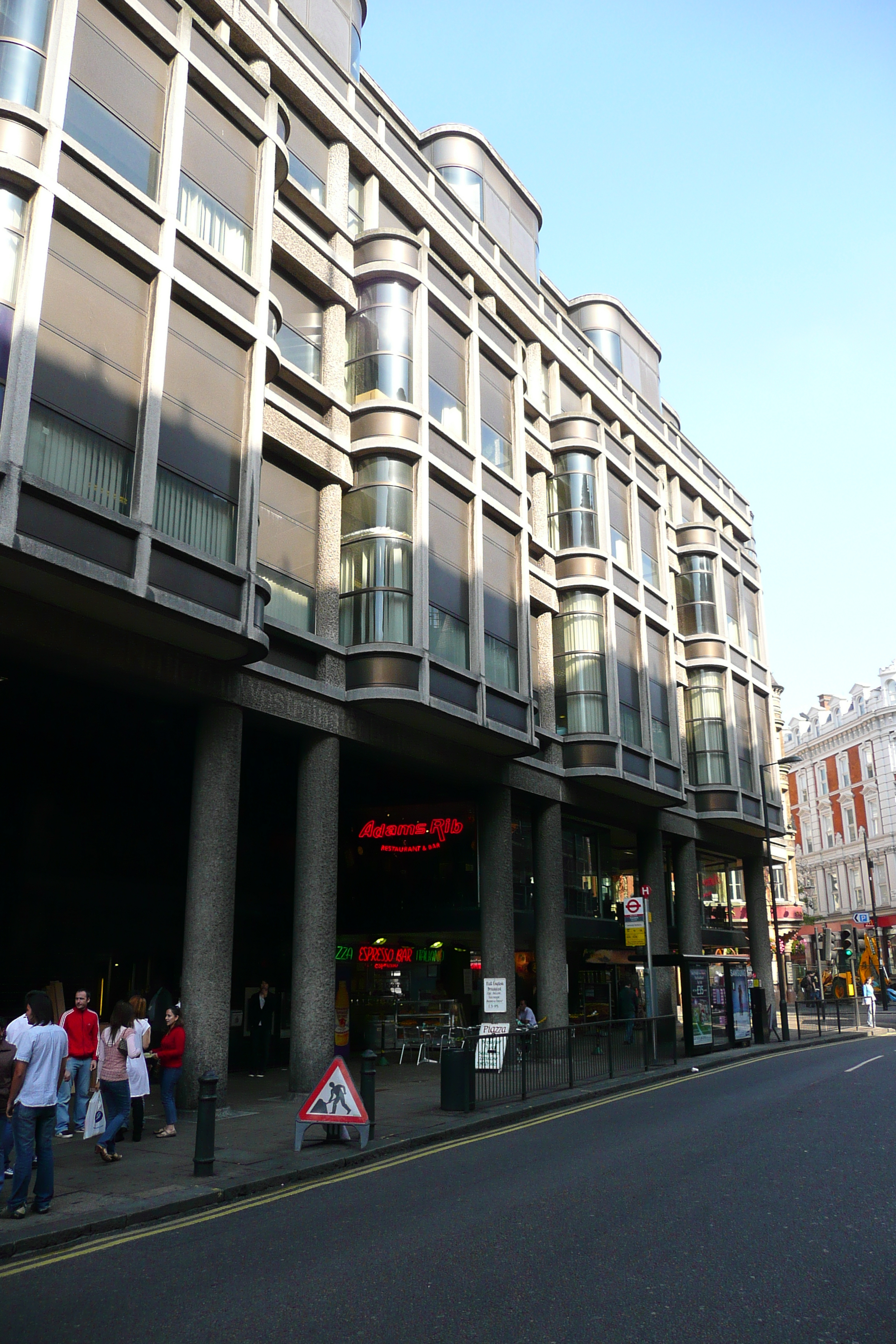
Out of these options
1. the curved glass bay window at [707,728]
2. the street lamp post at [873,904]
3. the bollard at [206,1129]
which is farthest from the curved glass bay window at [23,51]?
the street lamp post at [873,904]

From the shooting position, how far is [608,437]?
Answer: 1238 inches

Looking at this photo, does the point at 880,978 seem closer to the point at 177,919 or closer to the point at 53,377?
the point at 177,919

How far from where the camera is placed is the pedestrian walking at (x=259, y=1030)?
20781 mm

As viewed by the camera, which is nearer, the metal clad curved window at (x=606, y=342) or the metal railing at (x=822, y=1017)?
the metal railing at (x=822, y=1017)

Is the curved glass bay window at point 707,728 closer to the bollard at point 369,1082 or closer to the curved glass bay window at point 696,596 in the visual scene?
the curved glass bay window at point 696,596

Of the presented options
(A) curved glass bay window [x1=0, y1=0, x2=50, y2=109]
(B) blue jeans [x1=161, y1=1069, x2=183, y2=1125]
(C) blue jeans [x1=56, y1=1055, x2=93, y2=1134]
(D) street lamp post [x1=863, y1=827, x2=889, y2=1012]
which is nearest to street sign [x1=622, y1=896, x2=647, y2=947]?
(B) blue jeans [x1=161, y1=1069, x2=183, y2=1125]

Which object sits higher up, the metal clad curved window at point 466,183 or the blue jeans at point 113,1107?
the metal clad curved window at point 466,183

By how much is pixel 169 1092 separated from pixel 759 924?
1218 inches

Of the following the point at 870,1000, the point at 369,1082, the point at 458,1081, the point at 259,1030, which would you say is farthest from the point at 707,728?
the point at 369,1082

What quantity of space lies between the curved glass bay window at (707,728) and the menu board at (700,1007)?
438 inches

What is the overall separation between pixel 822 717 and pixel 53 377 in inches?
3186

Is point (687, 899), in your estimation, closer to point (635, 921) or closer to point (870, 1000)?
point (870, 1000)

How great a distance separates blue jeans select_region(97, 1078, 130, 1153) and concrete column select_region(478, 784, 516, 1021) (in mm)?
11484

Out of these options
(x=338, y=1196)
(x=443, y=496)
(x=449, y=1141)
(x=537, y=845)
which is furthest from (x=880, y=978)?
(x=338, y=1196)
